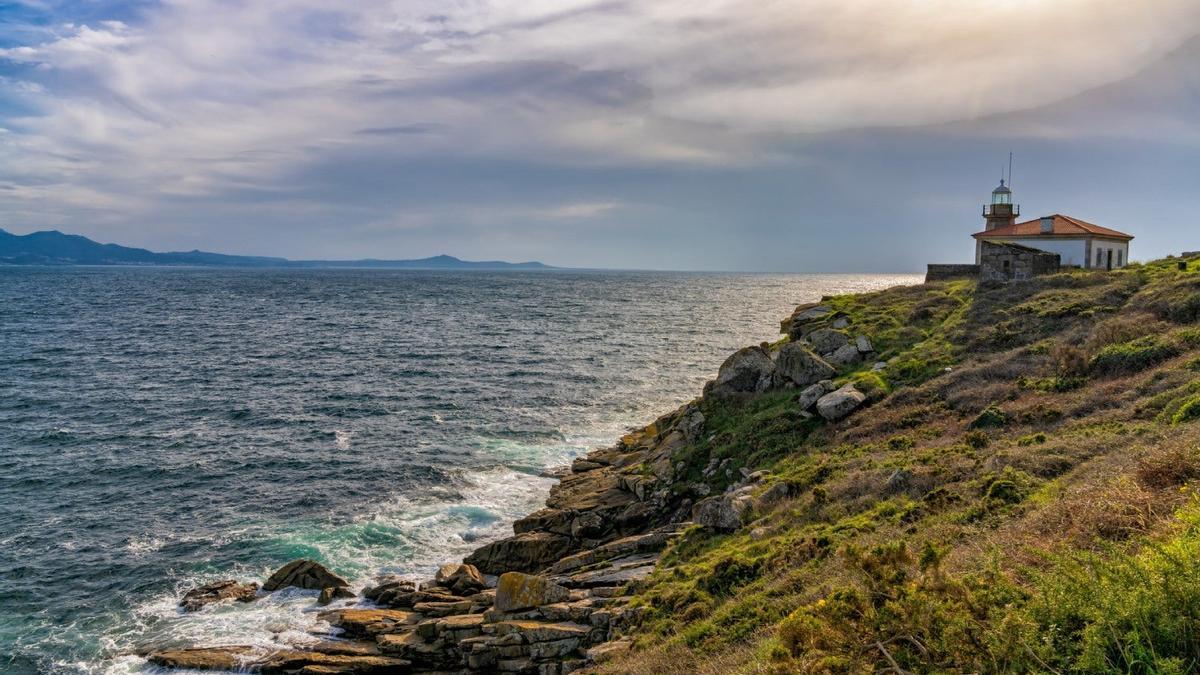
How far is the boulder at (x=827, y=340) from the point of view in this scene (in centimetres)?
3570

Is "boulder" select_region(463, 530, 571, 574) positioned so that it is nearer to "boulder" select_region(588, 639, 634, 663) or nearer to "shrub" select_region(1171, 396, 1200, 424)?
"boulder" select_region(588, 639, 634, 663)

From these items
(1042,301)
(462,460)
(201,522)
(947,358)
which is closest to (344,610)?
(201,522)

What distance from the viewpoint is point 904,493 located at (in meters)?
18.2

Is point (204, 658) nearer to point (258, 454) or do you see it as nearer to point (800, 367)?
point (258, 454)

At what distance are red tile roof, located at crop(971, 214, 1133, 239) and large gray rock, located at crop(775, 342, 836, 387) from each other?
27095mm

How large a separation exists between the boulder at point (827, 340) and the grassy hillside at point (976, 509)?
1.91 m

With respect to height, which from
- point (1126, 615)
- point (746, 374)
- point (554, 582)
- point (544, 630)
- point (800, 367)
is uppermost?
point (800, 367)

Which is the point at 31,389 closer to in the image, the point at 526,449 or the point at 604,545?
the point at 526,449

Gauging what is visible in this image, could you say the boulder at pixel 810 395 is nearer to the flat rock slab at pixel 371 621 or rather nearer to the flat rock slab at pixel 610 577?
the flat rock slab at pixel 610 577

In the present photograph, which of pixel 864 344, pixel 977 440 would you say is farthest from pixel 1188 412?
pixel 864 344

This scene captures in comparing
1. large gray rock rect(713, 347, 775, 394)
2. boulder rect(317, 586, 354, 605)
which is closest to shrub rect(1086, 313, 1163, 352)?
large gray rock rect(713, 347, 775, 394)

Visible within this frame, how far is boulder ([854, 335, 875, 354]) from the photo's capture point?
1341 inches

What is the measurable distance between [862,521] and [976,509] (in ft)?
8.91

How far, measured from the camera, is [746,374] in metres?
34.3
